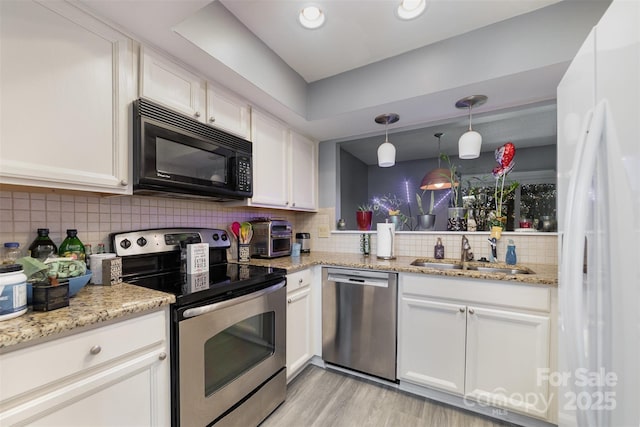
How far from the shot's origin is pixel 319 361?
2.07 metres

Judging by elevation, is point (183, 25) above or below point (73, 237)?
above

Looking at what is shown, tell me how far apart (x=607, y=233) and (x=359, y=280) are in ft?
4.58

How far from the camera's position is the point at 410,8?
141 cm

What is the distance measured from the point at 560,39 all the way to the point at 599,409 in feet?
5.56

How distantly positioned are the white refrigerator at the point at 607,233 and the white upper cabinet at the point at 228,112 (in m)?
1.67

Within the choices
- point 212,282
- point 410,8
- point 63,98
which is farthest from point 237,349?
point 410,8

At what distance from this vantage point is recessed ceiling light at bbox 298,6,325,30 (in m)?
1.44

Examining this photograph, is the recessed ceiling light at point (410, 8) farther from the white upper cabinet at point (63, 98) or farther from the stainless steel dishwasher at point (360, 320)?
the stainless steel dishwasher at point (360, 320)

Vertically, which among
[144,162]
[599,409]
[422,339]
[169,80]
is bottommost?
[422,339]

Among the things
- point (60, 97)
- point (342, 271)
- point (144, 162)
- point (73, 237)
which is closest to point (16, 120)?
point (60, 97)

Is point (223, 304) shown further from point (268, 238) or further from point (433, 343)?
point (433, 343)

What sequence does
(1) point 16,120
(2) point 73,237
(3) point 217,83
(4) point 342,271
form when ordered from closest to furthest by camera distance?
(1) point 16,120
(2) point 73,237
(3) point 217,83
(4) point 342,271

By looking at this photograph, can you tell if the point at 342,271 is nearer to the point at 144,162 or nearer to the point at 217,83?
the point at 144,162

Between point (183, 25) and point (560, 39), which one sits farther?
point (560, 39)
